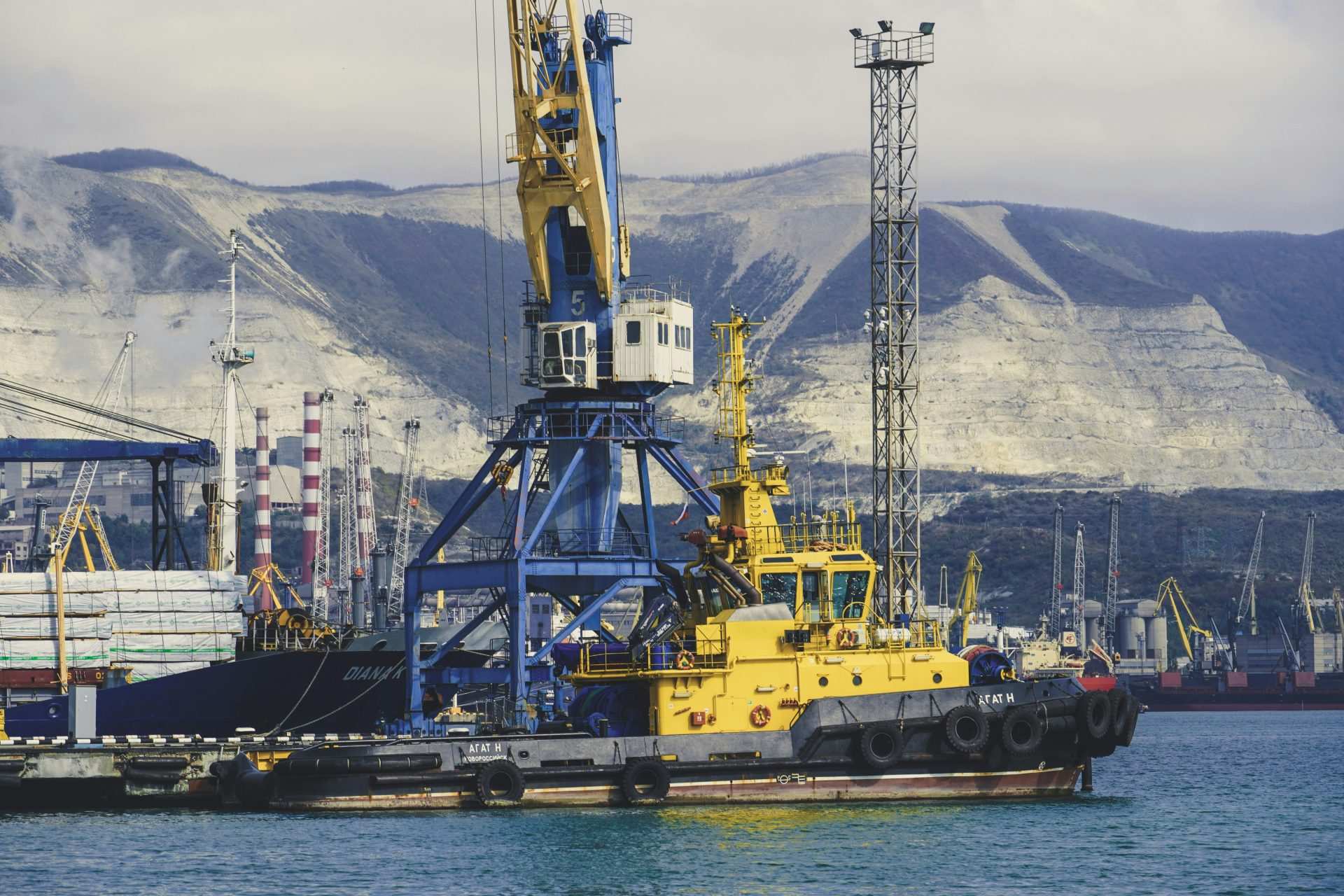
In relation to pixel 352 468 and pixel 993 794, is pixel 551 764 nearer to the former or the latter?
pixel 993 794

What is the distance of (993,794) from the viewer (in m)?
58.8

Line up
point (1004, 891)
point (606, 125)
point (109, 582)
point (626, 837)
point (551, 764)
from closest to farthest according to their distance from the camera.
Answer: point (1004, 891) → point (626, 837) → point (551, 764) → point (606, 125) → point (109, 582)

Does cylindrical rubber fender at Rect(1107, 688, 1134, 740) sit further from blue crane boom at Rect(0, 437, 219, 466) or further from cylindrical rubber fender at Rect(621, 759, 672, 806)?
blue crane boom at Rect(0, 437, 219, 466)

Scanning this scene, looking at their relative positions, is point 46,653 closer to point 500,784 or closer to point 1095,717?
point 500,784

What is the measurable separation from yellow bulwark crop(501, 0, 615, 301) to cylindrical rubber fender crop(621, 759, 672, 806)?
2587cm

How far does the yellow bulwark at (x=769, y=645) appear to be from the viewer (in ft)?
189

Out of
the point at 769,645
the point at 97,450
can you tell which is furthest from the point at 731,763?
the point at 97,450

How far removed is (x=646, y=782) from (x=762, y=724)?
3.29m

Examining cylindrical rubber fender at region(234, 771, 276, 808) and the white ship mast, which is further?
the white ship mast

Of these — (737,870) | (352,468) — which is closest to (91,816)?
(737,870)

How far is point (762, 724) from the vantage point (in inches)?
2265

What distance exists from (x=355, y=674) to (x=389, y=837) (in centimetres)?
3096

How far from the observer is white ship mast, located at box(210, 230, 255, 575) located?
4077 inches

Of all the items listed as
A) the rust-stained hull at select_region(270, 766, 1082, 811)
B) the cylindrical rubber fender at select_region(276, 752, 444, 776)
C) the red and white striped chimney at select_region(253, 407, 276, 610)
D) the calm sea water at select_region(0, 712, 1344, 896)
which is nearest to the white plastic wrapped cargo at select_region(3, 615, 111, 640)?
the calm sea water at select_region(0, 712, 1344, 896)
